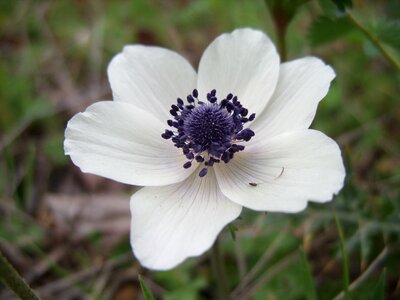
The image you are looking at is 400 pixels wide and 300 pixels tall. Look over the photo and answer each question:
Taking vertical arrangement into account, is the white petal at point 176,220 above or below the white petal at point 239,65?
below

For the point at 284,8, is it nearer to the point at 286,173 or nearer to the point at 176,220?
the point at 286,173

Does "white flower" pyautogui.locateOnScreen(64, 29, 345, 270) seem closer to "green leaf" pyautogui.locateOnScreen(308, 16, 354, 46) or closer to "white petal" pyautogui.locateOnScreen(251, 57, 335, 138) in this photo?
"white petal" pyautogui.locateOnScreen(251, 57, 335, 138)

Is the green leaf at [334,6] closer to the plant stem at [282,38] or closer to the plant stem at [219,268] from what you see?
the plant stem at [282,38]

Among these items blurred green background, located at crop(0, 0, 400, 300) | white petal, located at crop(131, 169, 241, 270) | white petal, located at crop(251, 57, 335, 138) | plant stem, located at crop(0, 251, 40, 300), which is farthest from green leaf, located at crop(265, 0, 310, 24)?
plant stem, located at crop(0, 251, 40, 300)

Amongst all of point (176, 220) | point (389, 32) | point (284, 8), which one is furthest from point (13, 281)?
point (389, 32)

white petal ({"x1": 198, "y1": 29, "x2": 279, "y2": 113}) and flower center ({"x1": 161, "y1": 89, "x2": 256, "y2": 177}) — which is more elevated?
white petal ({"x1": 198, "y1": 29, "x2": 279, "y2": 113})

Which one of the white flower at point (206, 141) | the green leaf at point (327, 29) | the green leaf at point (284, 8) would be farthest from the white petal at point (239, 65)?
the green leaf at point (327, 29)
